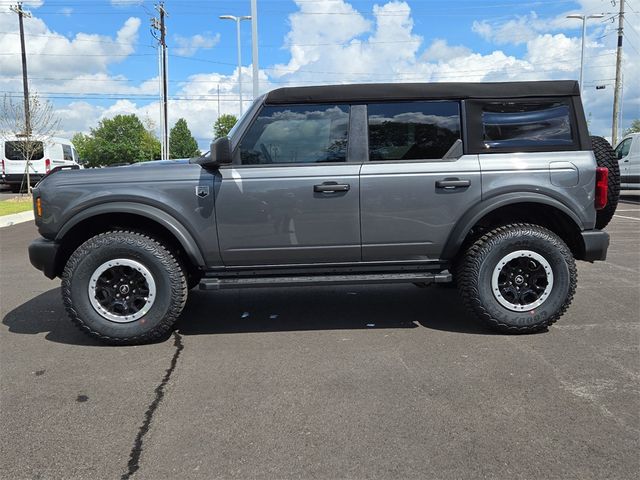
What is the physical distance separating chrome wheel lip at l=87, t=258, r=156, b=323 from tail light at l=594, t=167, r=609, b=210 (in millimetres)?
3696

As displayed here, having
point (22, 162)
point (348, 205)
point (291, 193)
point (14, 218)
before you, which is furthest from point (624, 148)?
point (22, 162)

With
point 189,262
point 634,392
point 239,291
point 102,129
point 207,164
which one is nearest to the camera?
point 634,392

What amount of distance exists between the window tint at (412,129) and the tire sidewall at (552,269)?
0.93 metres

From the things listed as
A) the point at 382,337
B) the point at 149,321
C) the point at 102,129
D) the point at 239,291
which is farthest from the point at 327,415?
the point at 102,129

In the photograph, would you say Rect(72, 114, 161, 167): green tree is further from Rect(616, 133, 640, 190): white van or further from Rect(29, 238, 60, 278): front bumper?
Rect(29, 238, 60, 278): front bumper

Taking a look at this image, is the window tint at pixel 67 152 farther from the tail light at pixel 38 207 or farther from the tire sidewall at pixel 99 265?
the tire sidewall at pixel 99 265

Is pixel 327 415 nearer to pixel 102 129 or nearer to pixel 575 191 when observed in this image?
pixel 575 191

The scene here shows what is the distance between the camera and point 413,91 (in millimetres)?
4438

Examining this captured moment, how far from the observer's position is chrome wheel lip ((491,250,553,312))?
14.5 ft

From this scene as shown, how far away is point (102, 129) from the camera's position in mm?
90562

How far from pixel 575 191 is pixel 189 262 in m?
3.30

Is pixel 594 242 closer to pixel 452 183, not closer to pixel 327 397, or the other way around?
pixel 452 183

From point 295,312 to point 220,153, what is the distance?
1855 millimetres

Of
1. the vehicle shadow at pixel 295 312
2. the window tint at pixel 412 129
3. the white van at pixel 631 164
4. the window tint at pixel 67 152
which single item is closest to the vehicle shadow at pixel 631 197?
the white van at pixel 631 164
